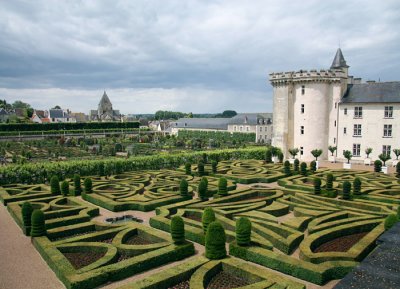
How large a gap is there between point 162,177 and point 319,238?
680 inches

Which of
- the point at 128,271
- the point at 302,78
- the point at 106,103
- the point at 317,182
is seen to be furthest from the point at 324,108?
the point at 106,103

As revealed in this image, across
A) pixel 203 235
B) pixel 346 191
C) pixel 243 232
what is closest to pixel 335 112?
pixel 346 191

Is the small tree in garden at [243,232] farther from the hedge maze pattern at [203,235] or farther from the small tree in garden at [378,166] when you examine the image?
the small tree in garden at [378,166]

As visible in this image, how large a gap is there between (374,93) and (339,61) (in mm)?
7422

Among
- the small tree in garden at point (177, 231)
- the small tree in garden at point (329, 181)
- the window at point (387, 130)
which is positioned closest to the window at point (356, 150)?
the window at point (387, 130)

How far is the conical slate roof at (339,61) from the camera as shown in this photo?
144 feet

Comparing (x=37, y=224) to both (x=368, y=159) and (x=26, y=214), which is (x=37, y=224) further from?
(x=368, y=159)

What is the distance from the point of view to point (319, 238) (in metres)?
14.4

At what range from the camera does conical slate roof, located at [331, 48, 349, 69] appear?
44031 mm

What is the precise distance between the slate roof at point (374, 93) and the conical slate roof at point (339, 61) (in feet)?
11.6

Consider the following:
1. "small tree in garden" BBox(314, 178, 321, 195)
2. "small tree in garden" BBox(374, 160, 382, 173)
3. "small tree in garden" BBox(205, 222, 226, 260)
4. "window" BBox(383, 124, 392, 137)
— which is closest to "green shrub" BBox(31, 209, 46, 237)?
"small tree in garden" BBox(205, 222, 226, 260)

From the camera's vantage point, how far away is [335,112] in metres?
41.6

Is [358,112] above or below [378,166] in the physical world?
above

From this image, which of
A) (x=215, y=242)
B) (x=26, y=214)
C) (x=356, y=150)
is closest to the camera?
(x=215, y=242)
